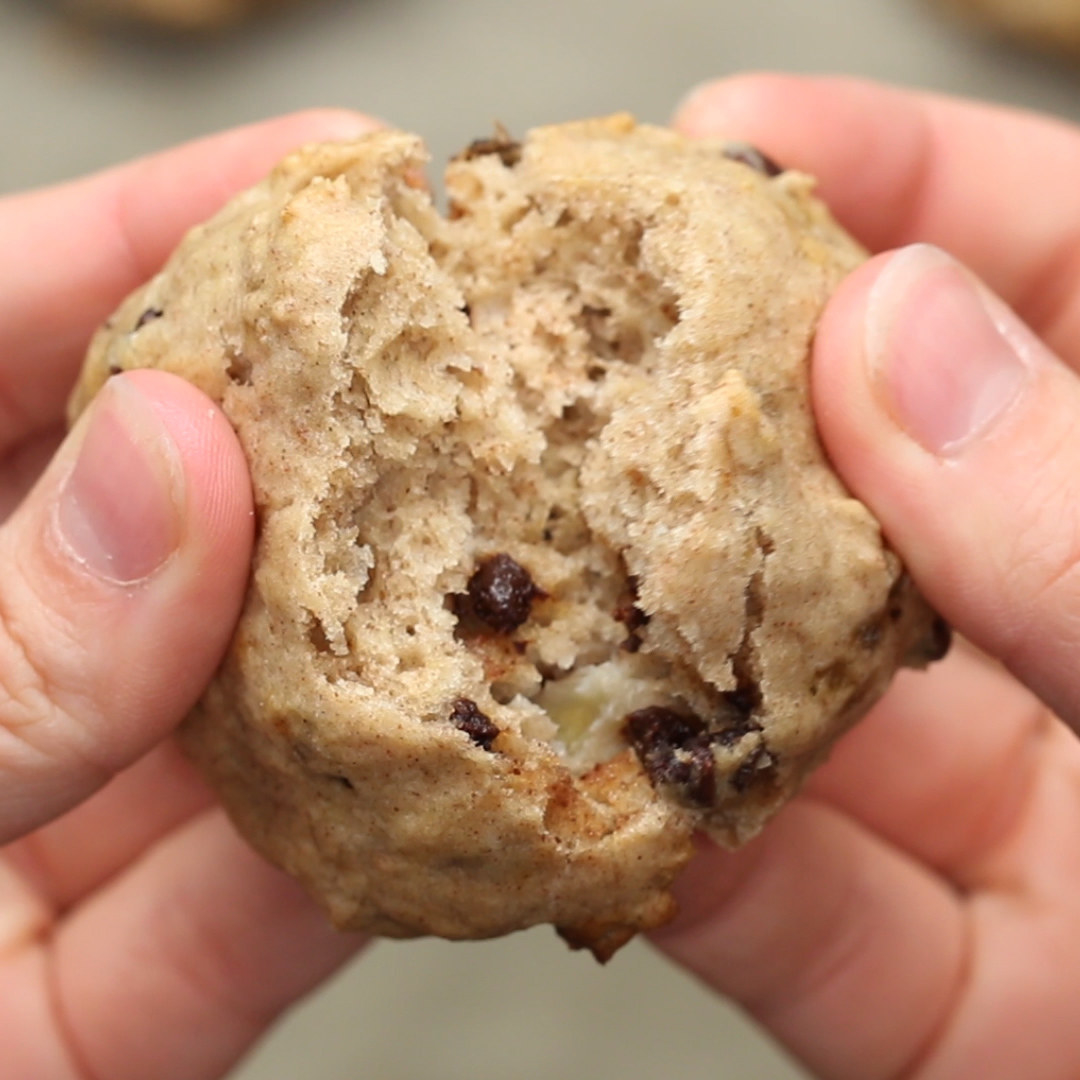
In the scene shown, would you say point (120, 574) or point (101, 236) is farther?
point (101, 236)

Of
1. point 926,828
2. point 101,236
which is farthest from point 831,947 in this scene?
point 101,236

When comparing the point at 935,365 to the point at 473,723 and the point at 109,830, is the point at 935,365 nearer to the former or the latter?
the point at 473,723

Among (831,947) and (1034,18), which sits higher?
(1034,18)

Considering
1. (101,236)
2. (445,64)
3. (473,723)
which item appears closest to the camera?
(473,723)

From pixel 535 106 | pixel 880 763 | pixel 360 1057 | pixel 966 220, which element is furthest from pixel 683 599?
pixel 535 106

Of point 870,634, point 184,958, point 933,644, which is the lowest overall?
point 184,958

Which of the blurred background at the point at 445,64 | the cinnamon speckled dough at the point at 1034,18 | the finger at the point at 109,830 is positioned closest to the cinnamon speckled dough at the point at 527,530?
the finger at the point at 109,830
